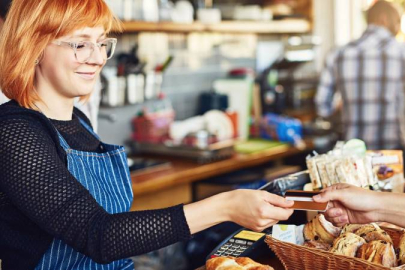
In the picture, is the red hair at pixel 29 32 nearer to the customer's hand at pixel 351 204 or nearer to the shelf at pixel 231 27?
the customer's hand at pixel 351 204

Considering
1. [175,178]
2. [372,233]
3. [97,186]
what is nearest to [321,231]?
[372,233]

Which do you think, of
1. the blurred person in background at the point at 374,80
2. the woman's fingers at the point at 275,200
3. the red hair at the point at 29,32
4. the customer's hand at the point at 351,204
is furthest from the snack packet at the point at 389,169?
the blurred person in background at the point at 374,80

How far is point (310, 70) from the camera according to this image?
696cm

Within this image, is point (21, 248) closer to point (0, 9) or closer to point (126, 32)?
point (0, 9)

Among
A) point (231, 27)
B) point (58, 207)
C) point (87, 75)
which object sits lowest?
point (58, 207)

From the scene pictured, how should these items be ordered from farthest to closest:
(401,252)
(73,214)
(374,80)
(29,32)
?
1. (374,80)
2. (29,32)
3. (401,252)
4. (73,214)

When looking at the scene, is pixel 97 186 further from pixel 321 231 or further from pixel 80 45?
pixel 321 231

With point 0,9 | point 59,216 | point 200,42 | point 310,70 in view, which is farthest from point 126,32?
point 59,216

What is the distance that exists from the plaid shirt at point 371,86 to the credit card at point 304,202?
326cm

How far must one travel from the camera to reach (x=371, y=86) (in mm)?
4922

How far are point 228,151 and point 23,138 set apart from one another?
3.00m

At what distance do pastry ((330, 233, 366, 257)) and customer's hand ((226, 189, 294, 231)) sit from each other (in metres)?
0.18

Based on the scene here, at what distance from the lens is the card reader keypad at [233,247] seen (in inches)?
78.2

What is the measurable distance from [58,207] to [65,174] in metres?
0.10
